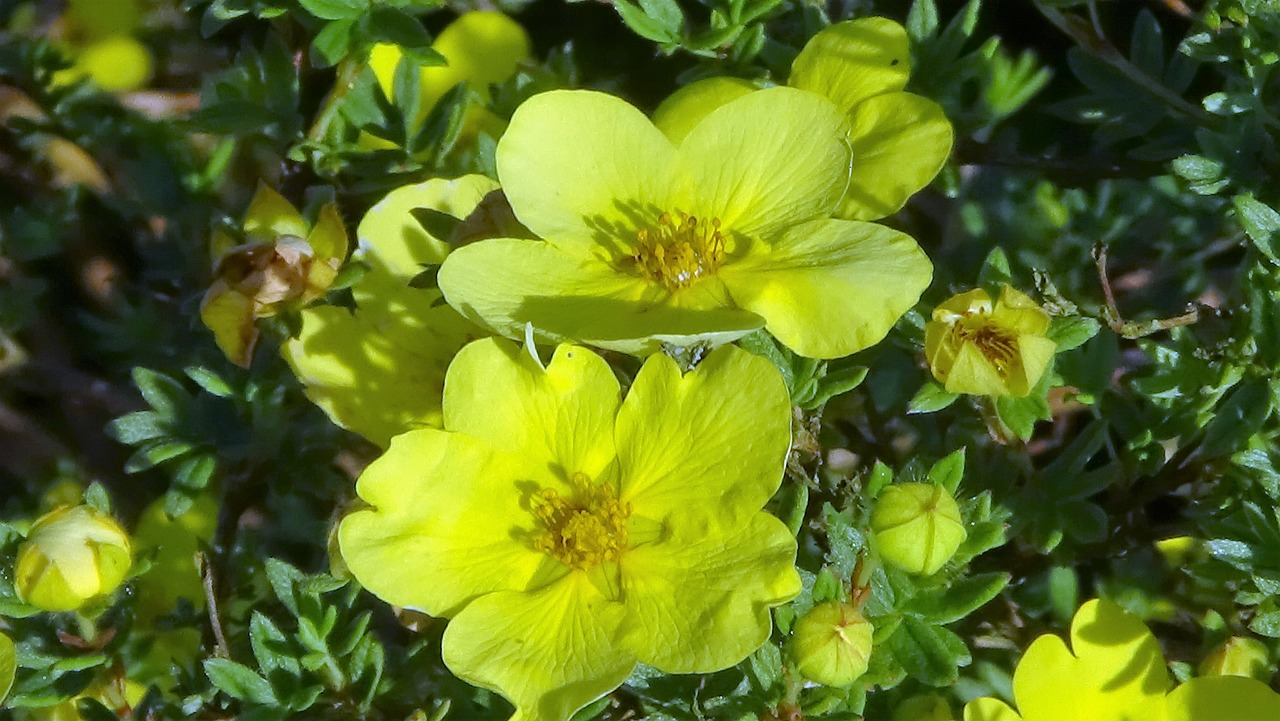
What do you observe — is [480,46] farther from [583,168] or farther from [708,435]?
[708,435]

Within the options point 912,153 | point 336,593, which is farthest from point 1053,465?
point 336,593

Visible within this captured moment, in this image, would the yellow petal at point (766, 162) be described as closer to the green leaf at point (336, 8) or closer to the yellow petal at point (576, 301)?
the yellow petal at point (576, 301)

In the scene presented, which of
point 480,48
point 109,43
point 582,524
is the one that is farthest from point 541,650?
point 109,43

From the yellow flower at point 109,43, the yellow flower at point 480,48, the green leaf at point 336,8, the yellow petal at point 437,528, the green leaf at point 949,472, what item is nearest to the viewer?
the yellow petal at point 437,528

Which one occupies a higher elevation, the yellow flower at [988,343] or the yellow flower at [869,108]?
the yellow flower at [869,108]

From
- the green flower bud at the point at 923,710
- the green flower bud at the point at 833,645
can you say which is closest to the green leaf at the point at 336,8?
the green flower bud at the point at 833,645

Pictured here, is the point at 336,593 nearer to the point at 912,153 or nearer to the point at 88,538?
the point at 88,538
